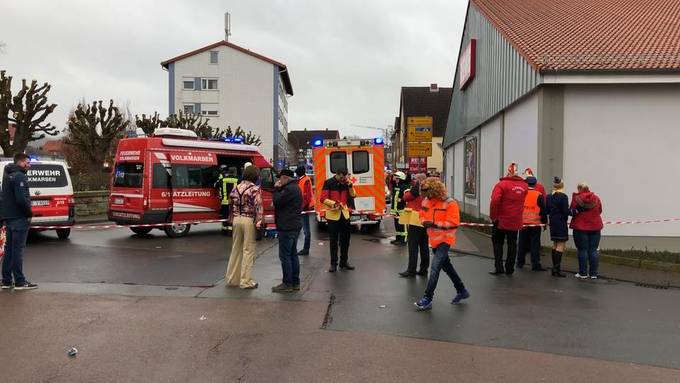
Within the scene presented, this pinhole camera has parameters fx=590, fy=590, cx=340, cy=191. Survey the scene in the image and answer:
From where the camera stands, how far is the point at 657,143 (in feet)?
42.5

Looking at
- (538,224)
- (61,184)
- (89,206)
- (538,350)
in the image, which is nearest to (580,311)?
(538,350)

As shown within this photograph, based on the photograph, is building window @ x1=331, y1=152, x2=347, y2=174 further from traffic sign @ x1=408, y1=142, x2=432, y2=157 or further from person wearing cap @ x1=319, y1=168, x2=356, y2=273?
traffic sign @ x1=408, y1=142, x2=432, y2=157

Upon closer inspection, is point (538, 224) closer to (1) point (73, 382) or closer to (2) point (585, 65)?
(2) point (585, 65)

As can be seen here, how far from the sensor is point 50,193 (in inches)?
540

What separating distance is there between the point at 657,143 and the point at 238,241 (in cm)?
975

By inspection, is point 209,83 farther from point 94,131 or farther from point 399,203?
point 399,203

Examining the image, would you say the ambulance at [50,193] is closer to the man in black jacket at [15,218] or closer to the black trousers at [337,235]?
the man in black jacket at [15,218]

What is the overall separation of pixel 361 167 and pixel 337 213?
714cm

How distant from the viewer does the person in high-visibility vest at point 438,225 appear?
7180 millimetres

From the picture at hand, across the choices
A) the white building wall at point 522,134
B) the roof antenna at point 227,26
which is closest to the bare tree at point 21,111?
the white building wall at point 522,134

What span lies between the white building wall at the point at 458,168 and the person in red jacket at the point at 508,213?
16221mm

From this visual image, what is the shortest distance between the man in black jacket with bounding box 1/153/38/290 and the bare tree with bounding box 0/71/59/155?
15.8 meters

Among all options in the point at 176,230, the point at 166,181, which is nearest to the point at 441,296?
the point at 166,181

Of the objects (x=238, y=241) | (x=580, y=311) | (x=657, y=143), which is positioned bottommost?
(x=580, y=311)
